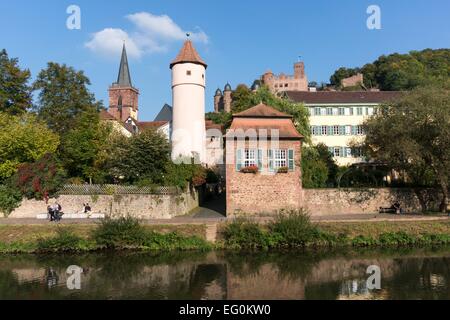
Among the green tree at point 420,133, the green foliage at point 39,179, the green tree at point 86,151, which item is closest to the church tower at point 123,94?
the green tree at point 86,151

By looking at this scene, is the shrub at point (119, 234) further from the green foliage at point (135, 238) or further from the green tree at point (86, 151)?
the green tree at point (86, 151)

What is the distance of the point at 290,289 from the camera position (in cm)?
1523

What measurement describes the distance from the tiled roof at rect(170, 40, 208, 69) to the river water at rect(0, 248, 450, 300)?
19.8m

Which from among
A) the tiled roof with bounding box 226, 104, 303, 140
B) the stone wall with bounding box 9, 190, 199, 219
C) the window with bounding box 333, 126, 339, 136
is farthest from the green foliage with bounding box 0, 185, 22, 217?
the window with bounding box 333, 126, 339, 136

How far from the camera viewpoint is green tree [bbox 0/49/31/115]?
115 ft

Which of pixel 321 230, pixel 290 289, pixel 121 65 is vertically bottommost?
pixel 290 289

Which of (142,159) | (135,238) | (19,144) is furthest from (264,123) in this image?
(19,144)

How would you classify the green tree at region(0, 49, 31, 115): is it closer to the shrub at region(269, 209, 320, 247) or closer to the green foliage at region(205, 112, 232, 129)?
the green foliage at region(205, 112, 232, 129)

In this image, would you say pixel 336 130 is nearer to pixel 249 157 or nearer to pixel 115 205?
pixel 249 157

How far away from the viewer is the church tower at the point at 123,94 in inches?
3127

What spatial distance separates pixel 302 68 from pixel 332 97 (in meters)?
55.5

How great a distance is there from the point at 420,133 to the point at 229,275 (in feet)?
54.7
